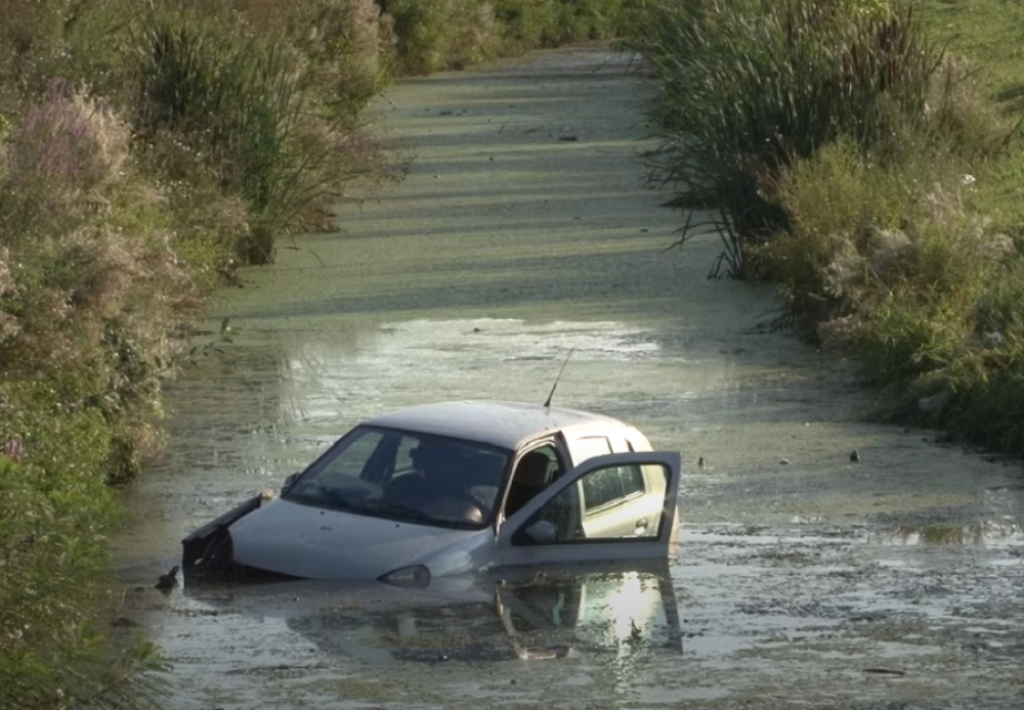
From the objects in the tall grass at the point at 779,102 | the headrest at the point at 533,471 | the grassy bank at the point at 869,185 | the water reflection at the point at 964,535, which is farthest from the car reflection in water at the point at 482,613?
the tall grass at the point at 779,102

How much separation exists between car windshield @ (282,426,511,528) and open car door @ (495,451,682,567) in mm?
229

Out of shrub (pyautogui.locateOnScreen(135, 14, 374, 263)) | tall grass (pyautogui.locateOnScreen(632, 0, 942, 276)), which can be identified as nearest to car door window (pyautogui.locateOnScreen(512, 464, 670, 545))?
tall grass (pyautogui.locateOnScreen(632, 0, 942, 276))

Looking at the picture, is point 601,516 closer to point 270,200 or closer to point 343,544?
point 343,544

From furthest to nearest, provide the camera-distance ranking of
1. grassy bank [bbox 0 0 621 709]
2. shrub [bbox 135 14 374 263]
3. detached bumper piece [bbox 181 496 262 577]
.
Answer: shrub [bbox 135 14 374 263] → detached bumper piece [bbox 181 496 262 577] → grassy bank [bbox 0 0 621 709]

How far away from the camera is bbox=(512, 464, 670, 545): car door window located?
1181 cm

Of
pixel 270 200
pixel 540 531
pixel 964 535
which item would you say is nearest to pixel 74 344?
pixel 540 531

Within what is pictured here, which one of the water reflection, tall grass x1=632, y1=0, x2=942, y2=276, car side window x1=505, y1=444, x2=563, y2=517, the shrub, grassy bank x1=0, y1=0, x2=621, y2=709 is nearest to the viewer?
grassy bank x1=0, y1=0, x2=621, y2=709

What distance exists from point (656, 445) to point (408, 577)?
187 inches

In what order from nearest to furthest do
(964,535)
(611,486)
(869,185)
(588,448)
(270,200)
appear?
(611,486), (588,448), (964,535), (869,185), (270,200)

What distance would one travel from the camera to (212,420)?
16328mm

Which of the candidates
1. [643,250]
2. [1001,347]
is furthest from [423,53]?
[1001,347]

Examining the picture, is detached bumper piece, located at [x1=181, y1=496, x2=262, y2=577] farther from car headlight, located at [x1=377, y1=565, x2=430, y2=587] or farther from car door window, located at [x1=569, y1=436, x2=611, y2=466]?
car door window, located at [x1=569, y1=436, x2=611, y2=466]

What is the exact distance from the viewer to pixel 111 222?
16.3m

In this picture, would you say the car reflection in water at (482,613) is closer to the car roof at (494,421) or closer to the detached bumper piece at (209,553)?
the detached bumper piece at (209,553)
